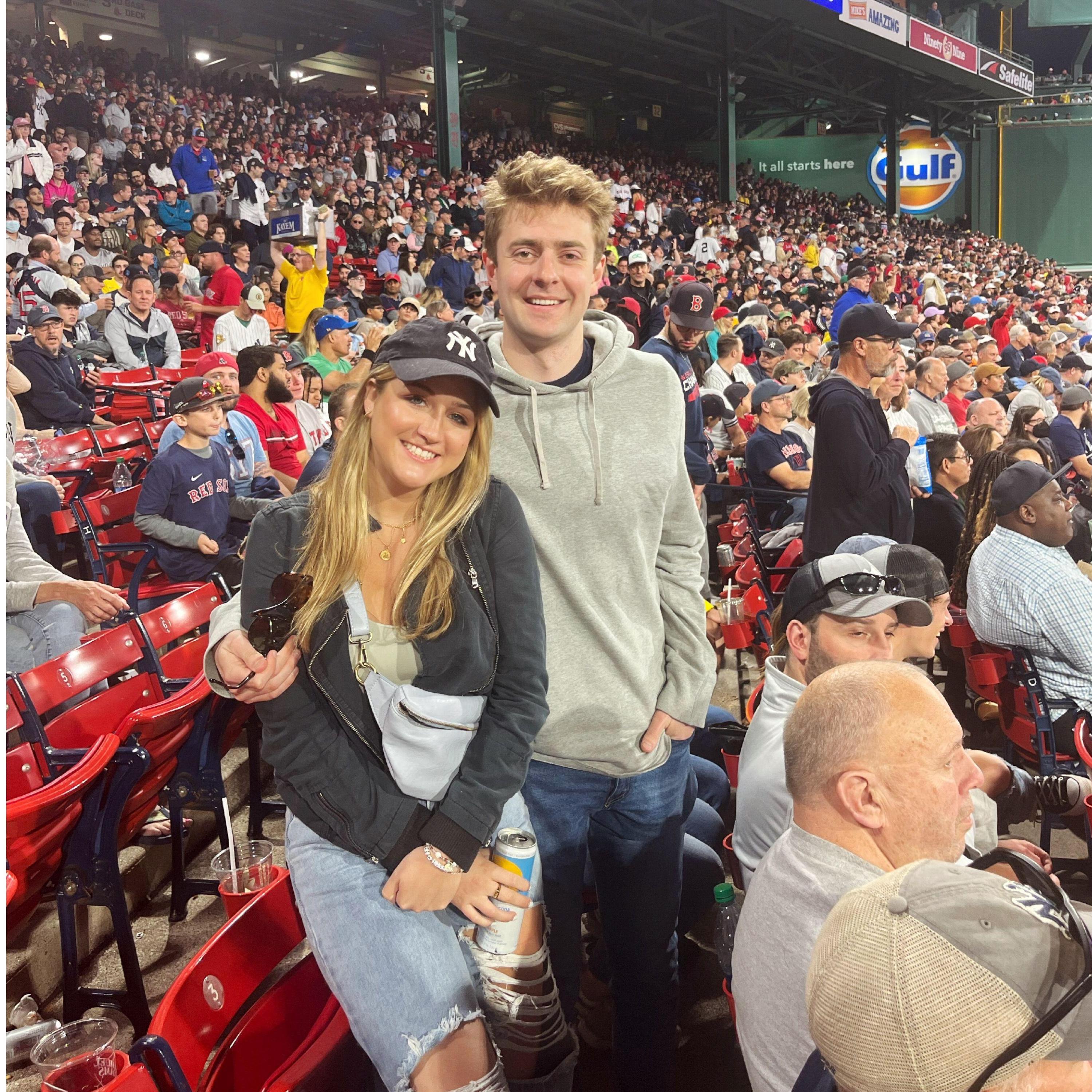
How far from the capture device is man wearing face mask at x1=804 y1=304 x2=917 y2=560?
356 cm

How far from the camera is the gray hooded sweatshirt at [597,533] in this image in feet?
5.81

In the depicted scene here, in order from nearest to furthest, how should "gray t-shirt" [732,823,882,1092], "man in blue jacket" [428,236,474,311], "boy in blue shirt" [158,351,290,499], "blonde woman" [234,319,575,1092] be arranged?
"gray t-shirt" [732,823,882,1092] → "blonde woman" [234,319,575,1092] → "boy in blue shirt" [158,351,290,499] → "man in blue jacket" [428,236,474,311]

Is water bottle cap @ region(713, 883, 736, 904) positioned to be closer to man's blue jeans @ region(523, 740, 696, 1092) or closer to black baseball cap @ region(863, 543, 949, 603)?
man's blue jeans @ region(523, 740, 696, 1092)

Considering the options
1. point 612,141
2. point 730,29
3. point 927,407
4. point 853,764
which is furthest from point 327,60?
point 853,764

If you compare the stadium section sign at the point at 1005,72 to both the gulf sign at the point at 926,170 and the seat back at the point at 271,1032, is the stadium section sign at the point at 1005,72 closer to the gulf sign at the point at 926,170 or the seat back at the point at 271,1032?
the gulf sign at the point at 926,170

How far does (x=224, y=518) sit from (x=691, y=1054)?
11.4 ft

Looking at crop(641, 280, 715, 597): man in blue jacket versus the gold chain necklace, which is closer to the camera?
the gold chain necklace

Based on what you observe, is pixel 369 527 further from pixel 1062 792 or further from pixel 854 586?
pixel 1062 792

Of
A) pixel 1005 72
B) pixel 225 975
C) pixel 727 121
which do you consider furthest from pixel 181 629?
pixel 1005 72

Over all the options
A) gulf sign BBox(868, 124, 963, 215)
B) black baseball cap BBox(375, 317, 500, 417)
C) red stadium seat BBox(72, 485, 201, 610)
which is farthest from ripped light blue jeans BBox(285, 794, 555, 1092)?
gulf sign BBox(868, 124, 963, 215)

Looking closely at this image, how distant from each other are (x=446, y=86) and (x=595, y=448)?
59.6ft

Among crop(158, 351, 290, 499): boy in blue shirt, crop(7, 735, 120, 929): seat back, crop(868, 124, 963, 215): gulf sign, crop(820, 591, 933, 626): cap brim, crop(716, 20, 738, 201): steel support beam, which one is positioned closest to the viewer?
crop(7, 735, 120, 929): seat back

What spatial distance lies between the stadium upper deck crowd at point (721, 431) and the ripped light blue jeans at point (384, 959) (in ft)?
0.20

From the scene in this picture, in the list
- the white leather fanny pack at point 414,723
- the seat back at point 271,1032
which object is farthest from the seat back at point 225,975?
the white leather fanny pack at point 414,723
